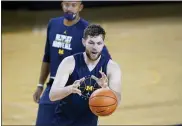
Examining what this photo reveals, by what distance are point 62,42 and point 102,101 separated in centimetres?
83

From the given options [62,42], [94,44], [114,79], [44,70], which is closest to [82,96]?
[114,79]

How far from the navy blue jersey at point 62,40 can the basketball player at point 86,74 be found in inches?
19.1

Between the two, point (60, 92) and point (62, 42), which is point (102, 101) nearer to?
point (60, 92)

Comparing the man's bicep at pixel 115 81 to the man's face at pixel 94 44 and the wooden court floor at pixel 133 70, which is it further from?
the wooden court floor at pixel 133 70

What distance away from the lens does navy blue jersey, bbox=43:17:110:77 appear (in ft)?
9.29

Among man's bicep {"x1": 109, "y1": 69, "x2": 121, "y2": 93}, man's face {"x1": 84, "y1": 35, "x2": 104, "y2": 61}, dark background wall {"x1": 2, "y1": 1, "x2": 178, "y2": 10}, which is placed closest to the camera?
man's face {"x1": 84, "y1": 35, "x2": 104, "y2": 61}

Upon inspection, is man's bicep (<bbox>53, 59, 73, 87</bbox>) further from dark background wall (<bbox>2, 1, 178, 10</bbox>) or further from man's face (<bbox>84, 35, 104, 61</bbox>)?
dark background wall (<bbox>2, 1, 178, 10</bbox>)

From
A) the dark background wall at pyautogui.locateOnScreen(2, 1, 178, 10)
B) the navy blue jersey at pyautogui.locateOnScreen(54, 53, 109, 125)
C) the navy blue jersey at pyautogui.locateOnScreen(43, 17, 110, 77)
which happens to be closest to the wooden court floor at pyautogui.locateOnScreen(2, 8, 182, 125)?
the dark background wall at pyautogui.locateOnScreen(2, 1, 178, 10)

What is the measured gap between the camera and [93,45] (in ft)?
6.79

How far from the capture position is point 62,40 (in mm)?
2861

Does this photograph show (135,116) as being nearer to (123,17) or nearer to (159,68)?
(159,68)

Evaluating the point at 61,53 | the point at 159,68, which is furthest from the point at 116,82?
the point at 159,68

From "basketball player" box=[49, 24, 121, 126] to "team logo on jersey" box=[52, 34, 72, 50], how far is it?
0.50 metres

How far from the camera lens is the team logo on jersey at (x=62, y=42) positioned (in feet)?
9.31
